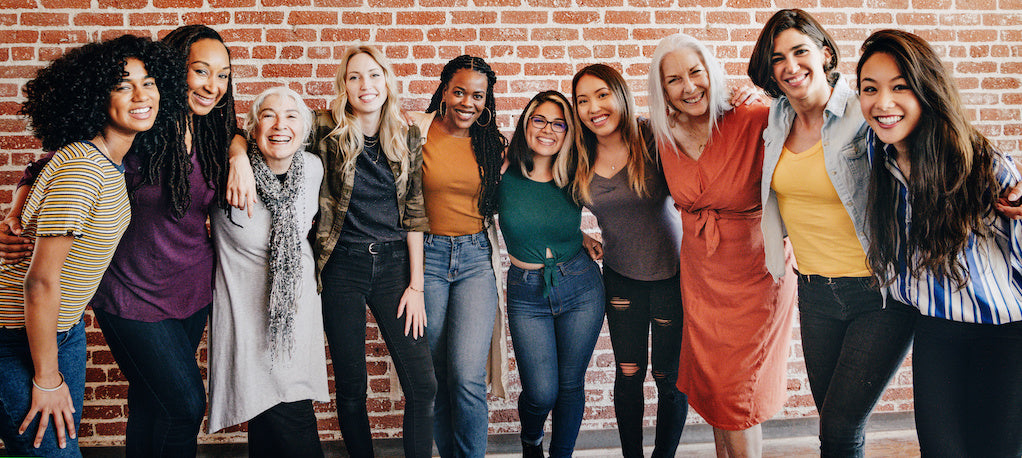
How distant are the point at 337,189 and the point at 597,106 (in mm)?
959

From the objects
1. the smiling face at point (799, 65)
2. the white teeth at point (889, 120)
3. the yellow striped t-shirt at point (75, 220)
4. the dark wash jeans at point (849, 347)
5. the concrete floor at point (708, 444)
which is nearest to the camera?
Result: the yellow striped t-shirt at point (75, 220)

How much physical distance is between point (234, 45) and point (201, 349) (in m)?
1.39

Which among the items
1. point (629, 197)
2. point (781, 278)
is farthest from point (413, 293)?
point (781, 278)

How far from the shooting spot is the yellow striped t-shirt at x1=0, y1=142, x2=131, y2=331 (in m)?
1.32

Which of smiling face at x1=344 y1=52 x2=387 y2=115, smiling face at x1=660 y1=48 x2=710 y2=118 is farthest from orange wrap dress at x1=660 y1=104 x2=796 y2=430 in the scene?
smiling face at x1=344 y1=52 x2=387 y2=115

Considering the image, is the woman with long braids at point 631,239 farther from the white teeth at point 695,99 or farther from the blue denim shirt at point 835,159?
the blue denim shirt at point 835,159

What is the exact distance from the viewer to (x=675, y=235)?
6.60 ft

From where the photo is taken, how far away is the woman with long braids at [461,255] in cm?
198

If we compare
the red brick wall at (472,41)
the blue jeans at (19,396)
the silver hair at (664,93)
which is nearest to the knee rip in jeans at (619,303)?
the silver hair at (664,93)

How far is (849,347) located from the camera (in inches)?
63.9

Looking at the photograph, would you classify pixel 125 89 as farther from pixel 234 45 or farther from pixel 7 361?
pixel 234 45

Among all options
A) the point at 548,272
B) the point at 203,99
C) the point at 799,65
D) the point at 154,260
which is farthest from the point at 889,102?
the point at 154,260

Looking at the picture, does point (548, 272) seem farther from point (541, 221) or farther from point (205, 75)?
point (205, 75)

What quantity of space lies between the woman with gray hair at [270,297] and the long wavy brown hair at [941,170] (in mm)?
1771
